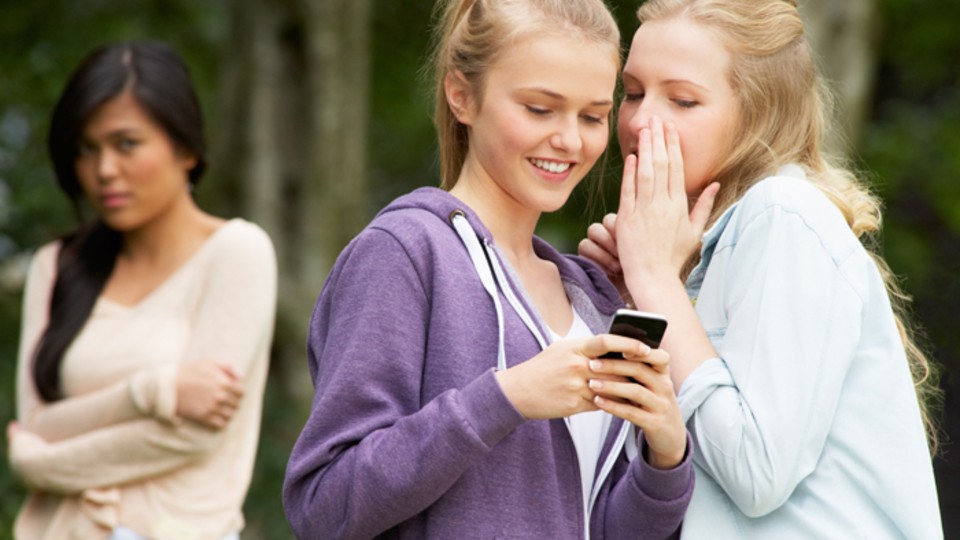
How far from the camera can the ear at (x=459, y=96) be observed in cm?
257

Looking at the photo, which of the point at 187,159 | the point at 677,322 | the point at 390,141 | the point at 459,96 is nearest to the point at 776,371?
the point at 677,322

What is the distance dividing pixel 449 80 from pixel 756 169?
612 mm

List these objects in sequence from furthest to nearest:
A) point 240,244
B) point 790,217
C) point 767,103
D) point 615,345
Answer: point 240,244 < point 767,103 < point 790,217 < point 615,345

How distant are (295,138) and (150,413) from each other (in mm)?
4230

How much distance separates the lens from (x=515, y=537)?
2.31 metres

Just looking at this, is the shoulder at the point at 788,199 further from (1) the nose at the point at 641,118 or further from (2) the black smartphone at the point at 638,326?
(2) the black smartphone at the point at 638,326

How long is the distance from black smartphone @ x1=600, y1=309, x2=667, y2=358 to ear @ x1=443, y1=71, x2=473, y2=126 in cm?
62

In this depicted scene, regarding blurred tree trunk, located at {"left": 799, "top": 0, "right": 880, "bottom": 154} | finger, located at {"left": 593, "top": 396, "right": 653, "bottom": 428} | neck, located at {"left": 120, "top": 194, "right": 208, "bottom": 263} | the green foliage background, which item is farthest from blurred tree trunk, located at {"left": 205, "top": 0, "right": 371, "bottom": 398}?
finger, located at {"left": 593, "top": 396, "right": 653, "bottom": 428}

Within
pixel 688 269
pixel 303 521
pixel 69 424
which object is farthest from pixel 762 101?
pixel 69 424

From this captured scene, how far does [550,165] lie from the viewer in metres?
2.53

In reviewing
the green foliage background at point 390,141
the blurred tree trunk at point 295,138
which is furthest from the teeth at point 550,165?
the blurred tree trunk at point 295,138

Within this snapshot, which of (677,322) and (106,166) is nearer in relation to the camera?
(677,322)

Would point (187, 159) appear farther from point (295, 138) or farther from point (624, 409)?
point (295, 138)

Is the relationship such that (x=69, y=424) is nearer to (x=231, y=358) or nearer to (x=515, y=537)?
(x=231, y=358)
